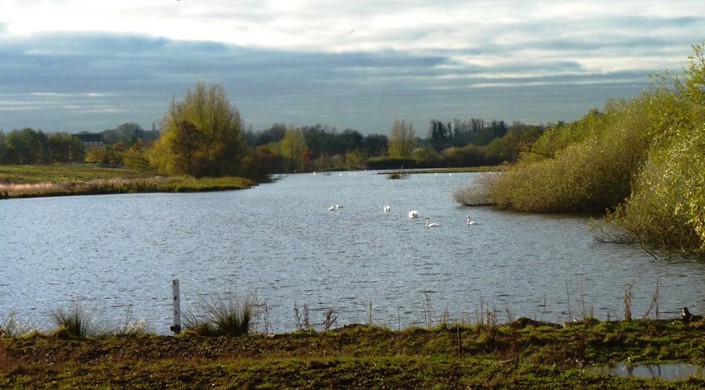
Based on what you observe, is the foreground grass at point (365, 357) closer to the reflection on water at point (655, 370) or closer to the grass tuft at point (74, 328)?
the reflection on water at point (655, 370)

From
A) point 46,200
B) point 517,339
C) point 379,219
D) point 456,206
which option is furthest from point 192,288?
point 46,200

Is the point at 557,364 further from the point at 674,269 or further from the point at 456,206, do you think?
the point at 456,206

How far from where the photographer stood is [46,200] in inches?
2970

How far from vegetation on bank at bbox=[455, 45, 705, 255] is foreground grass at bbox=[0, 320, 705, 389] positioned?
756 centimetres

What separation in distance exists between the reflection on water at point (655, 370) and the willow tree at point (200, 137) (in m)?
84.1

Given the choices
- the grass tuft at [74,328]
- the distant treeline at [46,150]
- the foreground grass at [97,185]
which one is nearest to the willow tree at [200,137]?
the foreground grass at [97,185]


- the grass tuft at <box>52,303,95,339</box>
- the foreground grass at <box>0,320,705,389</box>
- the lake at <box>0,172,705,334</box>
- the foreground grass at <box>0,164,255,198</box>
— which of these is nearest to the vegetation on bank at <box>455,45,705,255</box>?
the lake at <box>0,172,705,334</box>

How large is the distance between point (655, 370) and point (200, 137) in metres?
85.3

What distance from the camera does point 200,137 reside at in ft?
306

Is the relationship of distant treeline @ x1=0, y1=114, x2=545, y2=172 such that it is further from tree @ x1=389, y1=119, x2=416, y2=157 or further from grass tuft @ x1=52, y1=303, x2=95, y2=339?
grass tuft @ x1=52, y1=303, x2=95, y2=339

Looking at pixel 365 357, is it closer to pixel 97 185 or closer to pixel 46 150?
pixel 97 185

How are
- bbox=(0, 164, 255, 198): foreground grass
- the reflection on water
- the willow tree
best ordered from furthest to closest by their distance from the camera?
the willow tree, bbox=(0, 164, 255, 198): foreground grass, the reflection on water

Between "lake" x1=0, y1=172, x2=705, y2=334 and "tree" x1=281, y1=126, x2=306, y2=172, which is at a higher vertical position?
"tree" x1=281, y1=126, x2=306, y2=172

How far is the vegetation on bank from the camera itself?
70.7 ft
